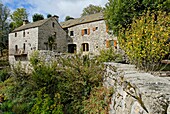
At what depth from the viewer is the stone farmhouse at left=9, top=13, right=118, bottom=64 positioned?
912 inches

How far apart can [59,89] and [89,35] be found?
17257 millimetres

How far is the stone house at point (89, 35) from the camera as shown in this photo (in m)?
22.9

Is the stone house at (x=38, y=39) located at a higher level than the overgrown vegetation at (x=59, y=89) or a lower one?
higher

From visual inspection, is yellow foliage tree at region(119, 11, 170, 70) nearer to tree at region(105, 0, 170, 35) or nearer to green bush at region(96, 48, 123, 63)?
green bush at region(96, 48, 123, 63)

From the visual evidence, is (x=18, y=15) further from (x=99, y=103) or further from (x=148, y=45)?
(x=148, y=45)

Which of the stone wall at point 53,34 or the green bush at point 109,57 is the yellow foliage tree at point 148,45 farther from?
the stone wall at point 53,34

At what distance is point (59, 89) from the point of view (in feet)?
26.2

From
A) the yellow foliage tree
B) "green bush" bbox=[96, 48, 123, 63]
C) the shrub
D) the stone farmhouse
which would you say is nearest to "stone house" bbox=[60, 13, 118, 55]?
the stone farmhouse

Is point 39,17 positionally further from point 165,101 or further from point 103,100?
point 165,101

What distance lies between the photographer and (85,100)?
6699mm

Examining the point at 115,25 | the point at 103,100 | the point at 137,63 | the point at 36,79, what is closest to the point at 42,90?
the point at 36,79

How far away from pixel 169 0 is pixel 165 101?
34.6 ft

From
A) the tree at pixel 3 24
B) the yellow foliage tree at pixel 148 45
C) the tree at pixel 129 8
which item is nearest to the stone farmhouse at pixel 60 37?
the tree at pixel 129 8

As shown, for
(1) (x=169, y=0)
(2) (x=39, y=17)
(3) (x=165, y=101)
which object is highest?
(2) (x=39, y=17)
